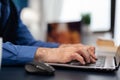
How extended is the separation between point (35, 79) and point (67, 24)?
1.93 metres

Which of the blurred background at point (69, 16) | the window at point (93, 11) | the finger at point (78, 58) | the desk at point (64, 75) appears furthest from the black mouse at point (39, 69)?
the window at point (93, 11)

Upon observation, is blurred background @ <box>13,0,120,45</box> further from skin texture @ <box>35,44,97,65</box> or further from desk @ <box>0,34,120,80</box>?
desk @ <box>0,34,120,80</box>

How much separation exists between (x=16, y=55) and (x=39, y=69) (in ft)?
0.53

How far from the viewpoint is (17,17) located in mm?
1491

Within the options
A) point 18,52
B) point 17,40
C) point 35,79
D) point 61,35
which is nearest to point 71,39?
point 61,35

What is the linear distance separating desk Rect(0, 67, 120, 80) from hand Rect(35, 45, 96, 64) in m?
0.05

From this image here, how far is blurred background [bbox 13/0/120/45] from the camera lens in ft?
8.94

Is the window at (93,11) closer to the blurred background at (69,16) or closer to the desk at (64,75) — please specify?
the blurred background at (69,16)

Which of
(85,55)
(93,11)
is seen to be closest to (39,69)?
(85,55)

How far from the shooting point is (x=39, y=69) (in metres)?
0.87

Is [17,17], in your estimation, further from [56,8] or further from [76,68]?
[56,8]

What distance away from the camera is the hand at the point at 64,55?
97 cm

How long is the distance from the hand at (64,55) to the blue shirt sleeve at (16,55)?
3 centimetres

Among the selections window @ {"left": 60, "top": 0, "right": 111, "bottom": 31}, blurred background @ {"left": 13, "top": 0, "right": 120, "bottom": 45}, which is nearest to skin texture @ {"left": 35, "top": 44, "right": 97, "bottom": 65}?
blurred background @ {"left": 13, "top": 0, "right": 120, "bottom": 45}
